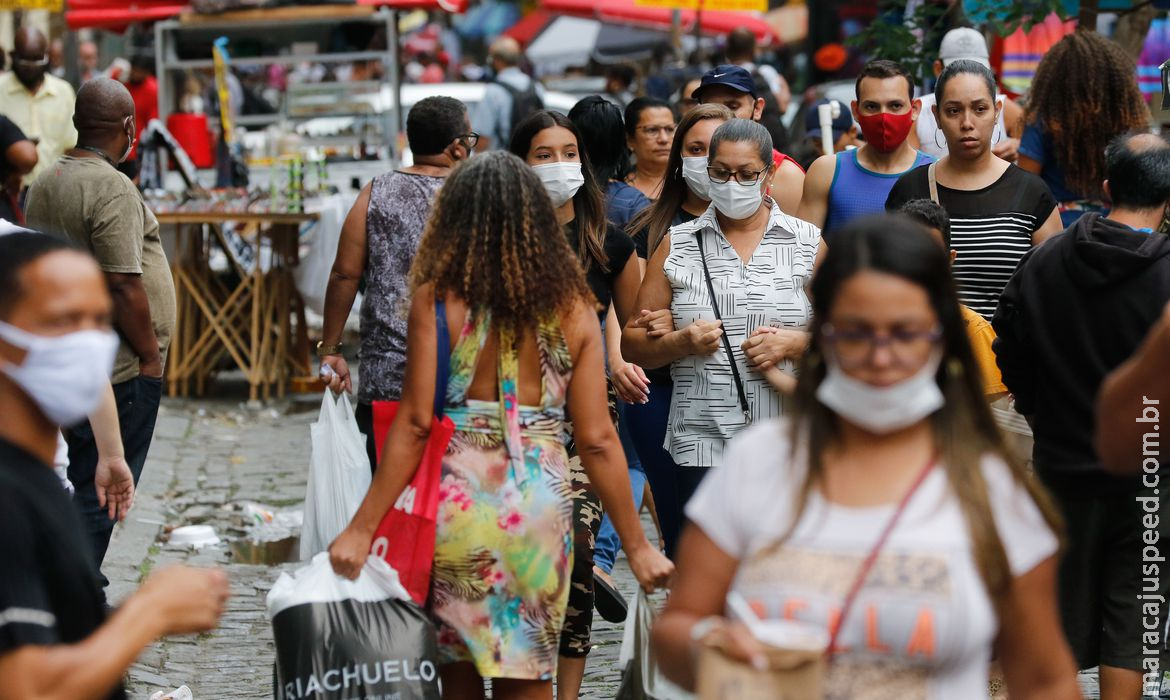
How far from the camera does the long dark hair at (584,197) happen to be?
5.67 meters

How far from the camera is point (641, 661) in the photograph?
4.02 metres

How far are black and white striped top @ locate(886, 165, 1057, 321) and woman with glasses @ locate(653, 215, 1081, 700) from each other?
303 centimetres

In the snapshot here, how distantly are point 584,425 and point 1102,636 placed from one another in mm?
1804

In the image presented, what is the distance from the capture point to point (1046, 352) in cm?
471

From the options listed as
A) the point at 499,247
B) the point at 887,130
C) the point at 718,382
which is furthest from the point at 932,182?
the point at 499,247

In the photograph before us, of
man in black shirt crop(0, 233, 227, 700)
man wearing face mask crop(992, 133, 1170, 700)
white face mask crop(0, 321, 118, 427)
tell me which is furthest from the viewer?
man wearing face mask crop(992, 133, 1170, 700)

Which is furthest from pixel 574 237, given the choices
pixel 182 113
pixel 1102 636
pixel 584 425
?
pixel 182 113

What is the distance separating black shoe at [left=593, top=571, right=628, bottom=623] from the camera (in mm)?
5906

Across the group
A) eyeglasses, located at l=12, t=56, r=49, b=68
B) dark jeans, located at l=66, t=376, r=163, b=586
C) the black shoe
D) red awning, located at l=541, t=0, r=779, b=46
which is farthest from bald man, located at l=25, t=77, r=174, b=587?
red awning, located at l=541, t=0, r=779, b=46

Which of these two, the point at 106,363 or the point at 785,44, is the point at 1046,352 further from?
the point at 785,44

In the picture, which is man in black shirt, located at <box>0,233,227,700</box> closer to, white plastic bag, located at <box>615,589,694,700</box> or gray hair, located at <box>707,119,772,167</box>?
white plastic bag, located at <box>615,589,694,700</box>

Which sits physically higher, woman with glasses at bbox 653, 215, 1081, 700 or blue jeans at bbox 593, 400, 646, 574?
woman with glasses at bbox 653, 215, 1081, 700

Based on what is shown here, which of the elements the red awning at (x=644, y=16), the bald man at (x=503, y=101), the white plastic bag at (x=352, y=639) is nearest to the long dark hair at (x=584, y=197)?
the white plastic bag at (x=352, y=639)

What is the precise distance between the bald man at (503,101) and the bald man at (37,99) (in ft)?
10.6
